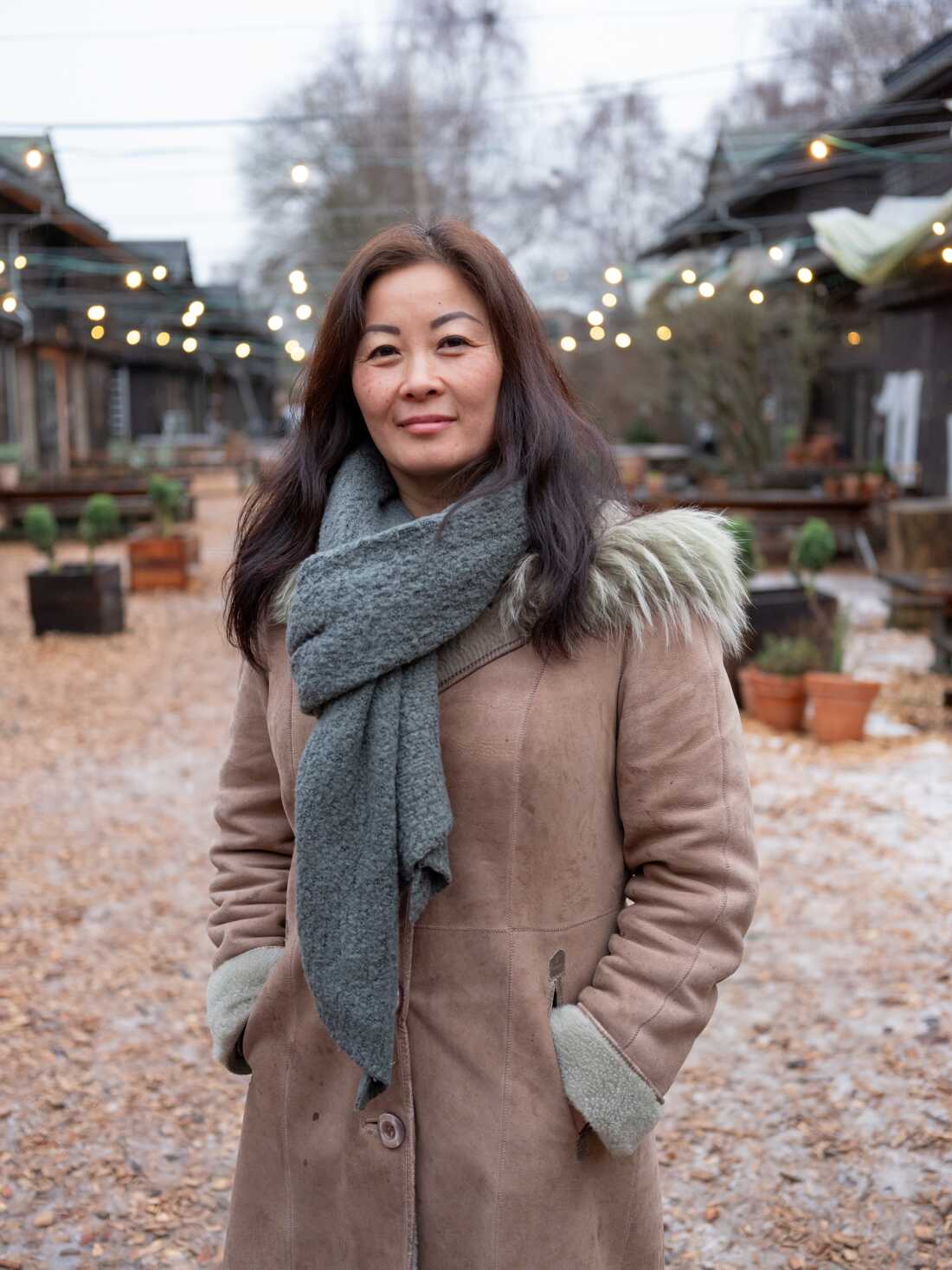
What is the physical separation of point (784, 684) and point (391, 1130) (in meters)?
6.18

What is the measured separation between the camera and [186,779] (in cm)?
709

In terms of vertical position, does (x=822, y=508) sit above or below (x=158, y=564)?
above

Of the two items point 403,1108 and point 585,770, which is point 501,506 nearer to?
point 585,770

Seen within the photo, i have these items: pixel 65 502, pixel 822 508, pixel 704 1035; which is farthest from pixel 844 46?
pixel 704 1035

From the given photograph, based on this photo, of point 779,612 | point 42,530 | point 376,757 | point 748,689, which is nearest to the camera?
point 376,757

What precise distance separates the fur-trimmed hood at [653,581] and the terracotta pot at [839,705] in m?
5.71

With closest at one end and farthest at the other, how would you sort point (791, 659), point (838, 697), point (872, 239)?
point (838, 697), point (791, 659), point (872, 239)

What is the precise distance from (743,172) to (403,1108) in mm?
25203

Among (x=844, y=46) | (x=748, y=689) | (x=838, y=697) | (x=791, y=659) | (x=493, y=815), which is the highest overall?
(x=844, y=46)

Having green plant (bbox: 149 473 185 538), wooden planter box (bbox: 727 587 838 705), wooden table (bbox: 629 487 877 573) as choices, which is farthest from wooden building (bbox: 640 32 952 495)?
green plant (bbox: 149 473 185 538)

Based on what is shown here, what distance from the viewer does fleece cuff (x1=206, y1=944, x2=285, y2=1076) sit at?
1.94 m

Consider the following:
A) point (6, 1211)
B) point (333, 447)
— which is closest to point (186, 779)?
point (6, 1211)

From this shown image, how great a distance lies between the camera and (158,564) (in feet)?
46.6

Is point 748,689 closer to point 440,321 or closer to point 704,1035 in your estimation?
point 704,1035
